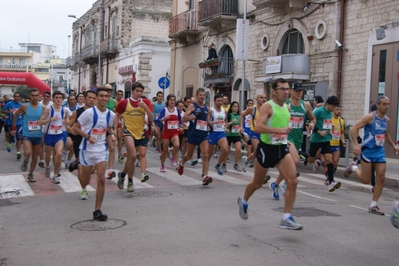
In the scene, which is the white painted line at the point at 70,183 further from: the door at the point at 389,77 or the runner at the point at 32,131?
the door at the point at 389,77

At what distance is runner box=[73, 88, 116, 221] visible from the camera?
734 cm

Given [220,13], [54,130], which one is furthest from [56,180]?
[220,13]

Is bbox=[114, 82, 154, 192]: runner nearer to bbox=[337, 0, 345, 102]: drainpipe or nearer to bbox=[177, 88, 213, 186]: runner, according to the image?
bbox=[177, 88, 213, 186]: runner

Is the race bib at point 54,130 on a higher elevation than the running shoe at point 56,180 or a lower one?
higher

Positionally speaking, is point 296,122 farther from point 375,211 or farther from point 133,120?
point 133,120

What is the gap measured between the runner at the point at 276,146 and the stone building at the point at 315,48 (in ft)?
37.4

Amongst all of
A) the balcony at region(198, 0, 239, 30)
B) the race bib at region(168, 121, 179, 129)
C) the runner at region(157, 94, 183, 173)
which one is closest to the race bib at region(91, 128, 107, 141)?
the runner at region(157, 94, 183, 173)

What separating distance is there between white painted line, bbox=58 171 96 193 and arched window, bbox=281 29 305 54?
1290 centimetres

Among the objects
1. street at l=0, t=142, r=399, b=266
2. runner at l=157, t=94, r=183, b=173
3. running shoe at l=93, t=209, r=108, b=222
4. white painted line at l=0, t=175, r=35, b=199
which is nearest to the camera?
street at l=0, t=142, r=399, b=266

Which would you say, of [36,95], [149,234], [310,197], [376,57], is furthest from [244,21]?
[149,234]

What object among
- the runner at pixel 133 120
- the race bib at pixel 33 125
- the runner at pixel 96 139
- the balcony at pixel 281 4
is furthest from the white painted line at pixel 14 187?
the balcony at pixel 281 4

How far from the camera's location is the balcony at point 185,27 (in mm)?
31891

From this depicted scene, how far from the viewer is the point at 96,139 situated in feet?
24.6

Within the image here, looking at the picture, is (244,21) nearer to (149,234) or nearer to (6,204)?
(6,204)
